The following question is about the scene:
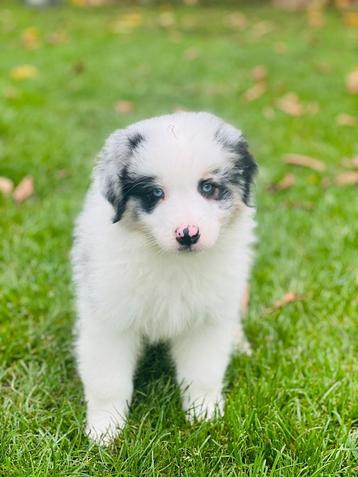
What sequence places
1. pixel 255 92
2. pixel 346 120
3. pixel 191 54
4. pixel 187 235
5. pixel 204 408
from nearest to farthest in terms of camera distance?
pixel 187 235 < pixel 204 408 < pixel 346 120 < pixel 255 92 < pixel 191 54

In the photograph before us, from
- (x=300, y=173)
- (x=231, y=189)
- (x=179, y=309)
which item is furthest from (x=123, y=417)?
(x=300, y=173)

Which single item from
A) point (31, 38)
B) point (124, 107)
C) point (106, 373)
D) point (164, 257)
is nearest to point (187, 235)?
point (164, 257)

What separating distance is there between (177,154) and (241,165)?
0.36 m

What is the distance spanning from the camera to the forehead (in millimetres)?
2166

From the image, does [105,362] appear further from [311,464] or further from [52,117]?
[52,117]

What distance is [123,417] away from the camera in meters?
2.58

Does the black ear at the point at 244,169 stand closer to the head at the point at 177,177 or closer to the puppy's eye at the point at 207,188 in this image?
the head at the point at 177,177

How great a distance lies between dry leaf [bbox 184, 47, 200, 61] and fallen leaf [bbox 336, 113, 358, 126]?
3.35 meters

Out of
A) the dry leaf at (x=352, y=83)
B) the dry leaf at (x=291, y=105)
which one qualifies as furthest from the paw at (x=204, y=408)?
the dry leaf at (x=352, y=83)

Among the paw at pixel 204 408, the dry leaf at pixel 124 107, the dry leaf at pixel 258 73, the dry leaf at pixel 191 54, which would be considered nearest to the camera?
the paw at pixel 204 408

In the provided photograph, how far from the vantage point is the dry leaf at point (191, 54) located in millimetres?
9180

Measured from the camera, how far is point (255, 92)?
7410 millimetres

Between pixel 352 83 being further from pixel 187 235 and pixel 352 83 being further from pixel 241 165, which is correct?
pixel 187 235

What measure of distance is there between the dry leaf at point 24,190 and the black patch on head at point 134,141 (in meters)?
2.46
